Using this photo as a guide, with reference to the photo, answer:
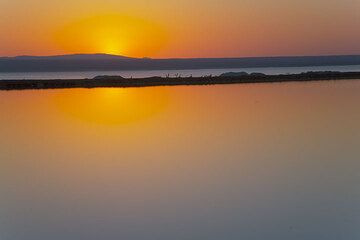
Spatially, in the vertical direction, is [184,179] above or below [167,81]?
below

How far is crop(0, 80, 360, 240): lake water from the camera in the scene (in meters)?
4.66

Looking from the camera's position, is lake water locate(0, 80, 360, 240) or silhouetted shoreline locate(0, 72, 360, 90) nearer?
lake water locate(0, 80, 360, 240)

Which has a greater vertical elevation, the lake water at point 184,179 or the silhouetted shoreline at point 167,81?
the silhouetted shoreline at point 167,81

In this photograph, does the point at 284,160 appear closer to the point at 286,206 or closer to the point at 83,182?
the point at 286,206

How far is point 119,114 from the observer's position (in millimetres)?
13727

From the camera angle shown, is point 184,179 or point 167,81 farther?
point 167,81

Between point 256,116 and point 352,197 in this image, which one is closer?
point 352,197

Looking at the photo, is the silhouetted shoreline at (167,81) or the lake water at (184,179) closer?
the lake water at (184,179)

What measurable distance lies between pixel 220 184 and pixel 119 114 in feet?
25.7

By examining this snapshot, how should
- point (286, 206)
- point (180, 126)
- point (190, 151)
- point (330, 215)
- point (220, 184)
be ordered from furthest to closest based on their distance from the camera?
point (180, 126)
point (190, 151)
point (220, 184)
point (286, 206)
point (330, 215)

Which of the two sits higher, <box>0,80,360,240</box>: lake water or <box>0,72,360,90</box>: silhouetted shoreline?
<box>0,72,360,90</box>: silhouetted shoreline

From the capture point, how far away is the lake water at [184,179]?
15.3ft

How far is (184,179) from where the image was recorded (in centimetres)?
645

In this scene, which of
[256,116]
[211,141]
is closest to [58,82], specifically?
[256,116]
